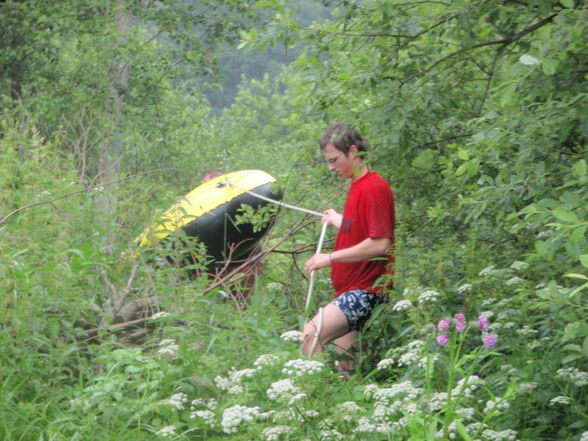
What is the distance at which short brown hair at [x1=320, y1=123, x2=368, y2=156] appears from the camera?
4871 mm

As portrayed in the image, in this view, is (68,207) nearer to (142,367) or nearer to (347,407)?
(142,367)

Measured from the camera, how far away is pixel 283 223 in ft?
21.9

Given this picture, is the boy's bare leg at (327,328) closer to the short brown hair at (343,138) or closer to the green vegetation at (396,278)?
the green vegetation at (396,278)

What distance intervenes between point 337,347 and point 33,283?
63.5 inches

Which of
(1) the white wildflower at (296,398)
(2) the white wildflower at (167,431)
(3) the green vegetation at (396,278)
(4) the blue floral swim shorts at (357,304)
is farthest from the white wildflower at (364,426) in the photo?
(4) the blue floral swim shorts at (357,304)

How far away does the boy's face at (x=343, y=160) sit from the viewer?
193 inches

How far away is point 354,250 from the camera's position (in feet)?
15.5

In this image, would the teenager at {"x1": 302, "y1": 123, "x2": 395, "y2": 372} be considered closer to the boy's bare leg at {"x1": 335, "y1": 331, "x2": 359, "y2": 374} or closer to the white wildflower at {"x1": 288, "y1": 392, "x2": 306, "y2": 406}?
the boy's bare leg at {"x1": 335, "y1": 331, "x2": 359, "y2": 374}

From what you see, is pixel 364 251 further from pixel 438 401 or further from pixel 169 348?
pixel 438 401

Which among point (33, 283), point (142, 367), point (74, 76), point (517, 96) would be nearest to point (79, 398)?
point (142, 367)

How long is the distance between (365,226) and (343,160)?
37 cm

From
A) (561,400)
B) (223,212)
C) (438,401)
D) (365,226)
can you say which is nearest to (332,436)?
(438,401)

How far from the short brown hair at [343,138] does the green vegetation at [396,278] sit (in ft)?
0.31

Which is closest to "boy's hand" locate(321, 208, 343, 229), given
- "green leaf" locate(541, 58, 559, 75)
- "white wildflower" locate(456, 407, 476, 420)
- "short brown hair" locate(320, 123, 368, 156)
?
"short brown hair" locate(320, 123, 368, 156)
